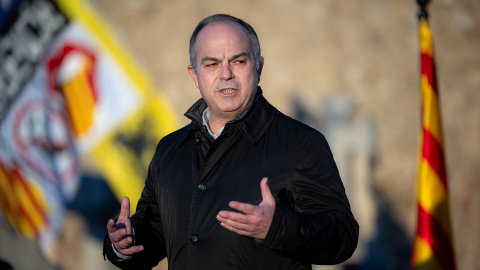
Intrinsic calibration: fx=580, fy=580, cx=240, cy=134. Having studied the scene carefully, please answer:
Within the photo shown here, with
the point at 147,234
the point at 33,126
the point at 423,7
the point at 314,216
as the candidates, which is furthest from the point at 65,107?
the point at 314,216

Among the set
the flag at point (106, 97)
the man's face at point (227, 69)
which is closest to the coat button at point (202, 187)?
the man's face at point (227, 69)

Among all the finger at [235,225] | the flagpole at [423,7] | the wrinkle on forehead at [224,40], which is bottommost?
the finger at [235,225]

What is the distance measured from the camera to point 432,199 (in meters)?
2.81

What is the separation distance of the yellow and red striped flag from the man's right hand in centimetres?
157

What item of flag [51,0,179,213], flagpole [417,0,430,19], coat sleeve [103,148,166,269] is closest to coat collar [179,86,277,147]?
coat sleeve [103,148,166,269]

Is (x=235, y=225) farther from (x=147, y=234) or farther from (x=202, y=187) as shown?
(x=147, y=234)

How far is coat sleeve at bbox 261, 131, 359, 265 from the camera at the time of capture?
153cm

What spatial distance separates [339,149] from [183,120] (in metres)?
5.78

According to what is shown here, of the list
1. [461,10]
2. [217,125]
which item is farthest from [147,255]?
[461,10]

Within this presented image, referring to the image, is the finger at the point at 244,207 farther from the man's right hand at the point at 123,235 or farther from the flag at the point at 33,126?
the flag at the point at 33,126

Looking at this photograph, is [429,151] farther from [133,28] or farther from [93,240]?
[133,28]

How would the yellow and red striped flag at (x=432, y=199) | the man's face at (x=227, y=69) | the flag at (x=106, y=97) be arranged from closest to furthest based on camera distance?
the man's face at (x=227, y=69) < the yellow and red striped flag at (x=432, y=199) < the flag at (x=106, y=97)

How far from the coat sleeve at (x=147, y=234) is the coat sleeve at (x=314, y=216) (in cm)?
51

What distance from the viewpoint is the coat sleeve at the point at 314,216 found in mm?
1527
